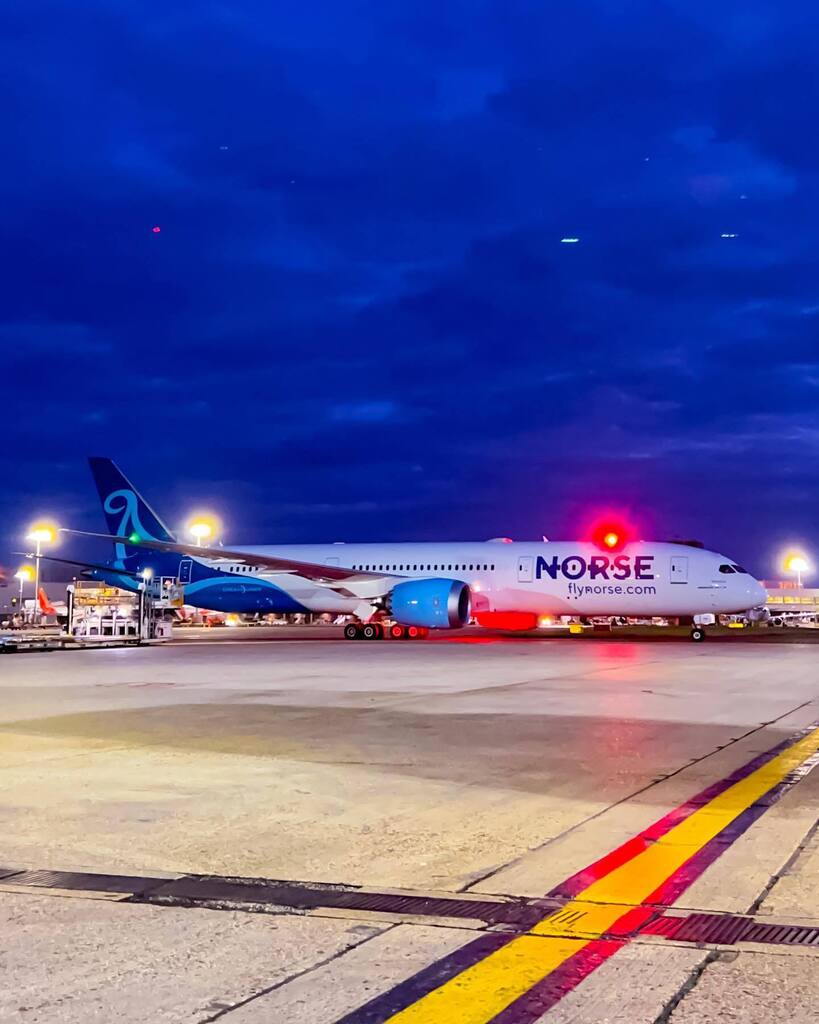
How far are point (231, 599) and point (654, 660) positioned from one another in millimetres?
21916

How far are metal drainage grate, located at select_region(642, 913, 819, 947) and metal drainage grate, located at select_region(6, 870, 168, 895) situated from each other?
8.10 feet

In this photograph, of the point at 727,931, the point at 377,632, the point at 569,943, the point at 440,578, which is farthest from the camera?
the point at 377,632

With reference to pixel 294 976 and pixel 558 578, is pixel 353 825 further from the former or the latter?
pixel 558 578

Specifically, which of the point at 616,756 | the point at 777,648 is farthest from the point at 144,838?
the point at 777,648

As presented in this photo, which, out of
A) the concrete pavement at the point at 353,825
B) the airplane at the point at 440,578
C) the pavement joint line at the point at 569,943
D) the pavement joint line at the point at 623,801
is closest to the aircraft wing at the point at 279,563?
the airplane at the point at 440,578

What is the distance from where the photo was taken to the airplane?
34812 mm

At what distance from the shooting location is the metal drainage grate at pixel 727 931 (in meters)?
4.21

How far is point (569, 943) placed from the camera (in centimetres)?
422

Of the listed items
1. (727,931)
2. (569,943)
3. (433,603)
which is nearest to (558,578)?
(433,603)

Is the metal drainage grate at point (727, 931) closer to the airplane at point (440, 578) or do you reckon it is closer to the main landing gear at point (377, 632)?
the airplane at point (440, 578)

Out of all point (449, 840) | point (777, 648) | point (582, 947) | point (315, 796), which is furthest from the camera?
point (777, 648)

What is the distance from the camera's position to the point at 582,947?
4.16 metres

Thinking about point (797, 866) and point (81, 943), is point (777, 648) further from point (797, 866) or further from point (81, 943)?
point (81, 943)

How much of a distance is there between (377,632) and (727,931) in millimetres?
34793
